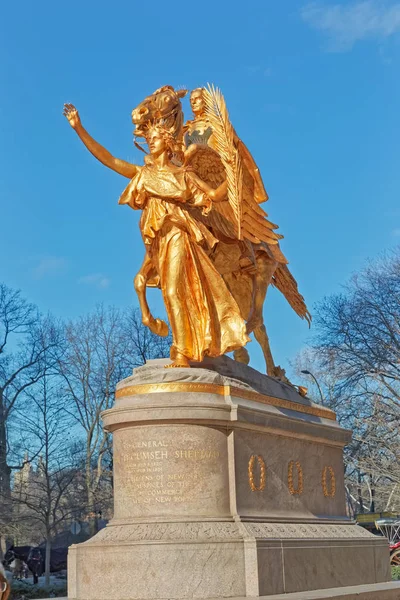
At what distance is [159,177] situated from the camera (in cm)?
1070

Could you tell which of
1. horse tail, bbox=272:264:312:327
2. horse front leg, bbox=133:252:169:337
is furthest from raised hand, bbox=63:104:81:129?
horse tail, bbox=272:264:312:327

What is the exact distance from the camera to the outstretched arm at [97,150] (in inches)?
428

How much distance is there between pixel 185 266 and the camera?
10633mm

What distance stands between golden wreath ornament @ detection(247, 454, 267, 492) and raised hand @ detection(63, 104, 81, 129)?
4595 millimetres

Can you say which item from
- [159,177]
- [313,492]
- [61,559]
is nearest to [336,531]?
[313,492]

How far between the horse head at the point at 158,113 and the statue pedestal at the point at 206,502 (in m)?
2.99

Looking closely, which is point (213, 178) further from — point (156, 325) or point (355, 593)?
point (355, 593)

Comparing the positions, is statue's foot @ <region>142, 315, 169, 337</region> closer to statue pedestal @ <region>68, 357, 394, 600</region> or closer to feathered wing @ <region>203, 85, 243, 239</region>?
statue pedestal @ <region>68, 357, 394, 600</region>

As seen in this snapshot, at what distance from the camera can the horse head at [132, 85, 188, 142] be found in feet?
36.3

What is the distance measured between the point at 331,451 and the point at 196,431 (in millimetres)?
3275

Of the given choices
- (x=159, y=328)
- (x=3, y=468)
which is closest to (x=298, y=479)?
(x=159, y=328)

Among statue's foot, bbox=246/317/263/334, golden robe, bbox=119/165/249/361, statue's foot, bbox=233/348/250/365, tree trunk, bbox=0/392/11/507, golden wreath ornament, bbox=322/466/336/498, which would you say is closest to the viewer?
golden robe, bbox=119/165/249/361

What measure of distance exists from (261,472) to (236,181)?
3.56m

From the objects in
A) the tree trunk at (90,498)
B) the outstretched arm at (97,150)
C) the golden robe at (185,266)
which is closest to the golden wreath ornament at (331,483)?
the golden robe at (185,266)
